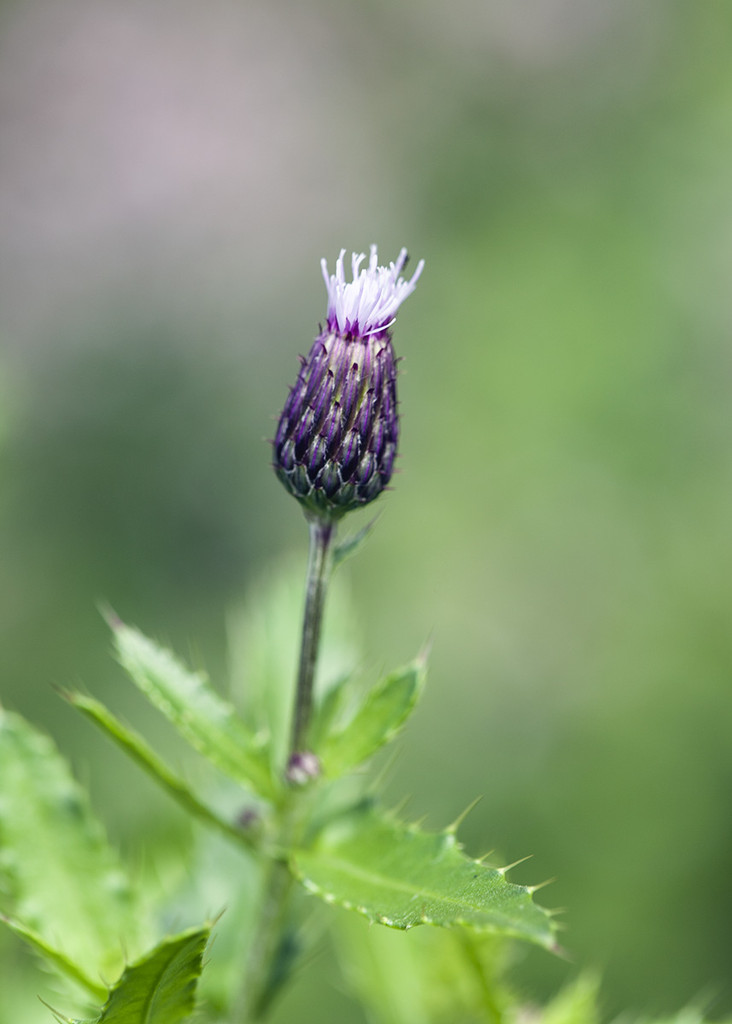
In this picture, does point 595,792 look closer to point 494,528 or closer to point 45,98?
point 494,528

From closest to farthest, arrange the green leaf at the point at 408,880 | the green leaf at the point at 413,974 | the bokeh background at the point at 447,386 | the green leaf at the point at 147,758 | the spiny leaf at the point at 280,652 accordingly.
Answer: the green leaf at the point at 408,880 < the green leaf at the point at 147,758 < the green leaf at the point at 413,974 < the spiny leaf at the point at 280,652 < the bokeh background at the point at 447,386

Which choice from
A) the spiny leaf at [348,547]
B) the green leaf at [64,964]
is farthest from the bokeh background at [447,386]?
the spiny leaf at [348,547]

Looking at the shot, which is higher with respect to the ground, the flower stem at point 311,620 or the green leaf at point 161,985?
the flower stem at point 311,620

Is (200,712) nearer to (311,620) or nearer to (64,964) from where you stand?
(311,620)

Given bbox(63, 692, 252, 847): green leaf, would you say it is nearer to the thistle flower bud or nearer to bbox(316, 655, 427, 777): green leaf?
bbox(316, 655, 427, 777): green leaf

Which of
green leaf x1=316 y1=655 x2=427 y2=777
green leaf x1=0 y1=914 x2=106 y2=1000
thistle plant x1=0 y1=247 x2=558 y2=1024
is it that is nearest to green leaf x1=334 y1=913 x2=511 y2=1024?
thistle plant x1=0 y1=247 x2=558 y2=1024

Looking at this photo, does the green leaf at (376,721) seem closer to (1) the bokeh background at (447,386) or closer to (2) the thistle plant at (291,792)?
(2) the thistle plant at (291,792)

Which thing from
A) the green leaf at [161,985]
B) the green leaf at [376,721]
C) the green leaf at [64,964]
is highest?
the green leaf at [376,721]
